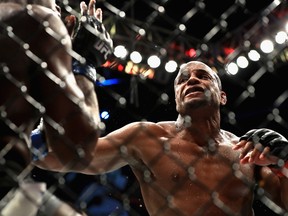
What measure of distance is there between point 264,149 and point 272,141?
4 cm

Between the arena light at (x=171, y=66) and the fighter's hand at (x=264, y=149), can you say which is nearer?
the fighter's hand at (x=264, y=149)

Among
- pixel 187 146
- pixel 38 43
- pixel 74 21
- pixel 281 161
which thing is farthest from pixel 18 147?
pixel 187 146

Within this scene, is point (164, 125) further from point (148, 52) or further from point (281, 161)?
point (148, 52)

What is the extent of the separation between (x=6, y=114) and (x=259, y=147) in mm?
877

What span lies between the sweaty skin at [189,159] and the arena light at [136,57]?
1.70m

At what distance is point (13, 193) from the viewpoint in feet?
3.43

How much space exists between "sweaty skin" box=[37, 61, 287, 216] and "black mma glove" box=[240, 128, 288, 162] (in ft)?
0.84

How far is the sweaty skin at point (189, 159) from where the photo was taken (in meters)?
2.12

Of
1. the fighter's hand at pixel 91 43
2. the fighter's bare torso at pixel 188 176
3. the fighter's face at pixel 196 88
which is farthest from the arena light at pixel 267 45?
the fighter's hand at pixel 91 43

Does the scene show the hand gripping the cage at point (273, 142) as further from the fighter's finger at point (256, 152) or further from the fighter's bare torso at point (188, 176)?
the fighter's bare torso at point (188, 176)

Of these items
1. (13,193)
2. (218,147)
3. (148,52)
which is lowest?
(148,52)

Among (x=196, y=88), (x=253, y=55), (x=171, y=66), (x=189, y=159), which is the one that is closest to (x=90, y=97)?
(x=189, y=159)

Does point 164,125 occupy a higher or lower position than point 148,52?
higher

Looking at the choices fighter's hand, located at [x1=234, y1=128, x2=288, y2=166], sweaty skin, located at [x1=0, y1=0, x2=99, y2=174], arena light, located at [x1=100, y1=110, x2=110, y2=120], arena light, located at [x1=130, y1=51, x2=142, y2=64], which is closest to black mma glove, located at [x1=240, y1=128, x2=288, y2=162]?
fighter's hand, located at [x1=234, y1=128, x2=288, y2=166]
